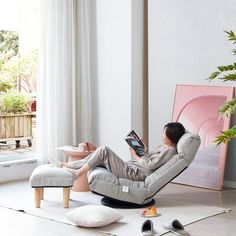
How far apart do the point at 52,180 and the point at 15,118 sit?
1810 mm

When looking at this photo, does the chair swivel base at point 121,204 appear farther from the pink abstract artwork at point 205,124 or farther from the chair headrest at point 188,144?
the pink abstract artwork at point 205,124

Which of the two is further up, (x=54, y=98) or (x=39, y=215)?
(x=54, y=98)

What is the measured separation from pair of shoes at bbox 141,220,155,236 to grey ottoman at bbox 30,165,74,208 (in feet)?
3.21

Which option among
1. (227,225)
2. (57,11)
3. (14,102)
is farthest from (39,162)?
(227,225)

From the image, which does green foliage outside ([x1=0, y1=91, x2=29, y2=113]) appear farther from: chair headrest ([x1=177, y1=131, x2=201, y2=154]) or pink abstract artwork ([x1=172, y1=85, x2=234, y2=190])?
chair headrest ([x1=177, y1=131, x2=201, y2=154])

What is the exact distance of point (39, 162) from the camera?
644cm

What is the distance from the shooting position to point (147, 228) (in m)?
4.10

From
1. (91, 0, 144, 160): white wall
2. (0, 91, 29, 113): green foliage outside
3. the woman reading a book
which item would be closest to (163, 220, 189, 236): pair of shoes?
the woman reading a book

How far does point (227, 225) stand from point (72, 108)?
293 cm

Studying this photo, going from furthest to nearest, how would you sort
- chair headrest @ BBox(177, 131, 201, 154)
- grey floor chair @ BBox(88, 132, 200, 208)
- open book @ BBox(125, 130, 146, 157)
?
1. open book @ BBox(125, 130, 146, 157)
2. chair headrest @ BBox(177, 131, 201, 154)
3. grey floor chair @ BBox(88, 132, 200, 208)

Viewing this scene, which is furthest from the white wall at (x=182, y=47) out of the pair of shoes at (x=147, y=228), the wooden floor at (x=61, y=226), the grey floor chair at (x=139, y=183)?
the pair of shoes at (x=147, y=228)

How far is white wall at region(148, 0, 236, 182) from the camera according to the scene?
227 inches

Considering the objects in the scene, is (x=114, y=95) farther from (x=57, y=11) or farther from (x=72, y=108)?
(x=57, y=11)

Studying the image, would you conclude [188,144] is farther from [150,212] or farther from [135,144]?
[150,212]
